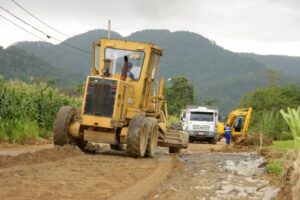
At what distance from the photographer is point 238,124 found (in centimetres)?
4281

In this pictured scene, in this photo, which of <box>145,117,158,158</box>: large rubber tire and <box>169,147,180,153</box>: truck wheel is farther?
<box>169,147,180,153</box>: truck wheel

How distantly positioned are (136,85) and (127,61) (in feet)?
2.69

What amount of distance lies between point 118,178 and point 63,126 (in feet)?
18.6

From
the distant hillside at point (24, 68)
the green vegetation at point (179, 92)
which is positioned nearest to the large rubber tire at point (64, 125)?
the distant hillside at point (24, 68)

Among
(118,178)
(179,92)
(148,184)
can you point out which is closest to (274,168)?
(148,184)

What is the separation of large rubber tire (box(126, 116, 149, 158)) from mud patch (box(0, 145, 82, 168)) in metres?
1.52

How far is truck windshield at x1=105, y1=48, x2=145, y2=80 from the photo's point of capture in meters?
18.9

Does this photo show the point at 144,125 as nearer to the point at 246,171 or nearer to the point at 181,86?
the point at 246,171

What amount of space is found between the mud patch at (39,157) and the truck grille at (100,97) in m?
1.33

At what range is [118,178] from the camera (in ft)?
40.3

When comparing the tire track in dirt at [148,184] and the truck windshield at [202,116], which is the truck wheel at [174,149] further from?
the truck windshield at [202,116]

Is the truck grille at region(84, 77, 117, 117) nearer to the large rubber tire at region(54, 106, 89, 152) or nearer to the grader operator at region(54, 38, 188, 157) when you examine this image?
the grader operator at region(54, 38, 188, 157)

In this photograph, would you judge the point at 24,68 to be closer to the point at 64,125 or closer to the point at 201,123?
the point at 201,123

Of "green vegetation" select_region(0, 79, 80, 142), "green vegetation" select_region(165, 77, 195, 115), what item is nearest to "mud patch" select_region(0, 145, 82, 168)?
"green vegetation" select_region(0, 79, 80, 142)
